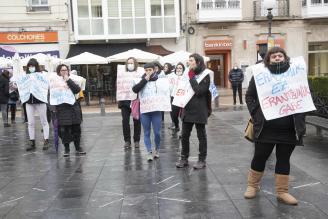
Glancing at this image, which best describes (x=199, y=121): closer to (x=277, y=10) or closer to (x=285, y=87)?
(x=285, y=87)

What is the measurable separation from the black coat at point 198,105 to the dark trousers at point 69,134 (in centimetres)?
266

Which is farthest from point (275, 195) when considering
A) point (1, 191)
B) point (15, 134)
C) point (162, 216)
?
point (15, 134)

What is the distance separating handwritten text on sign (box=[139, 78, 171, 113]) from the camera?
25.6 feet

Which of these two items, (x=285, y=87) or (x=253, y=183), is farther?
(x=253, y=183)

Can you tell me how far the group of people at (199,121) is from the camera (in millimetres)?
5184

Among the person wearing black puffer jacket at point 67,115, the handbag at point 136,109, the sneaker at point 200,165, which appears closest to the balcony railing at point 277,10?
the handbag at point 136,109

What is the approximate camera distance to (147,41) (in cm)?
2859

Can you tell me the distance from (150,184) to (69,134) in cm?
300

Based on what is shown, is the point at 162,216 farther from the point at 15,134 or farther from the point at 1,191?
the point at 15,134

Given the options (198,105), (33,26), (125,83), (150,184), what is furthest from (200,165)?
(33,26)

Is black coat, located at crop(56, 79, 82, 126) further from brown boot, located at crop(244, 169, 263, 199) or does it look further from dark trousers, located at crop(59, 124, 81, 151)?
brown boot, located at crop(244, 169, 263, 199)

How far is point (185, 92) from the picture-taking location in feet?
23.2

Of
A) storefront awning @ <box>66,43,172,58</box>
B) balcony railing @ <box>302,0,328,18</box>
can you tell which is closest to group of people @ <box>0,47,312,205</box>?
storefront awning @ <box>66,43,172,58</box>

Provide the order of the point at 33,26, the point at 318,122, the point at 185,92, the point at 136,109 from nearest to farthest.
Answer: the point at 185,92
the point at 136,109
the point at 318,122
the point at 33,26
